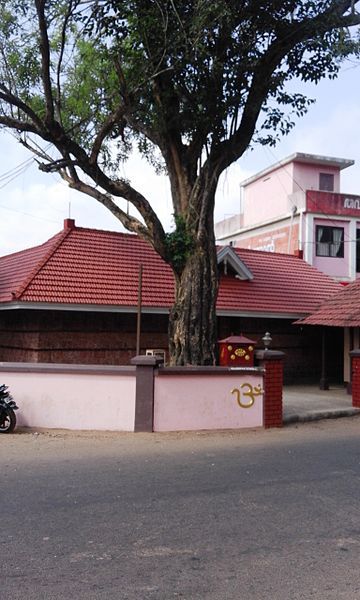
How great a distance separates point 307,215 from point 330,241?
69.7 inches

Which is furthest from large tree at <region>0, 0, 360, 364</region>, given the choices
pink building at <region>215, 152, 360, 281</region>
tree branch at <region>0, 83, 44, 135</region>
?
pink building at <region>215, 152, 360, 281</region>

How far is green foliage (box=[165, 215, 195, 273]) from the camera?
11.7m

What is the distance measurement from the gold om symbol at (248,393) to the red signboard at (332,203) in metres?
18.6

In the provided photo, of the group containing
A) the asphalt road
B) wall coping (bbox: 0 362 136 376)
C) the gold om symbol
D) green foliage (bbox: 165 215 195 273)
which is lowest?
the asphalt road

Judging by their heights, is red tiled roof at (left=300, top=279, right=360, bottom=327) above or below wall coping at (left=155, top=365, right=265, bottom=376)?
above

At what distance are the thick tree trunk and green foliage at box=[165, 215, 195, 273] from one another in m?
0.12

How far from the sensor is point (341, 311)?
16.0m

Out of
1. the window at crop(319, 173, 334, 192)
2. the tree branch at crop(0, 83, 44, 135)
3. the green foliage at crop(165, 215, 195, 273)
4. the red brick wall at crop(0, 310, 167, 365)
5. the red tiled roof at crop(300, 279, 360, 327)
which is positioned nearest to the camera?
the tree branch at crop(0, 83, 44, 135)

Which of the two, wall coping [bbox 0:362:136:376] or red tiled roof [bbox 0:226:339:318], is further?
red tiled roof [bbox 0:226:339:318]

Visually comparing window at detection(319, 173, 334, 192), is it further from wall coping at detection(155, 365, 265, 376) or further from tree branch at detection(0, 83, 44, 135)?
tree branch at detection(0, 83, 44, 135)

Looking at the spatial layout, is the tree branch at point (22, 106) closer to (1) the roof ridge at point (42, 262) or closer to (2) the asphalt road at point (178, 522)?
(1) the roof ridge at point (42, 262)

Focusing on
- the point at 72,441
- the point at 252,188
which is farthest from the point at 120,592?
the point at 252,188

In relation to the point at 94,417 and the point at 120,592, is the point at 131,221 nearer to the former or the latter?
the point at 94,417

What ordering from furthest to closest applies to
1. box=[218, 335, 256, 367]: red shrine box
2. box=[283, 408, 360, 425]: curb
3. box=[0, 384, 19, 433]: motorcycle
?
1. box=[218, 335, 256, 367]: red shrine box
2. box=[283, 408, 360, 425]: curb
3. box=[0, 384, 19, 433]: motorcycle
